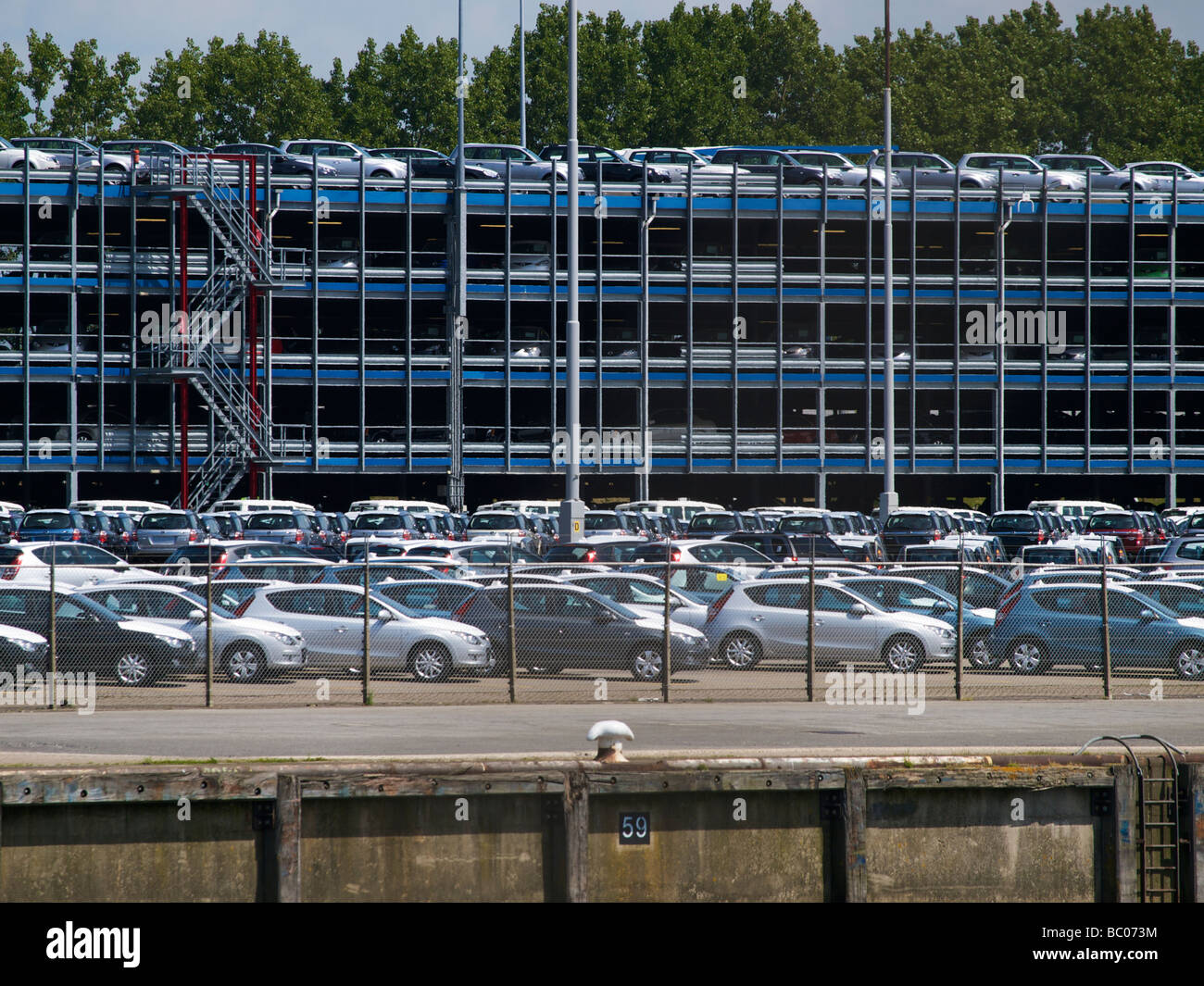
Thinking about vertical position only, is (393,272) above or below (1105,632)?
above

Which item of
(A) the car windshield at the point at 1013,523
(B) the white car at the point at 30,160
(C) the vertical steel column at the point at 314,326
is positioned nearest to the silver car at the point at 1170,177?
(A) the car windshield at the point at 1013,523

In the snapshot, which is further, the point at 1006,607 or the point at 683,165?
the point at 683,165

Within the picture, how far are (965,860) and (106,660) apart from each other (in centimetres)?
1116

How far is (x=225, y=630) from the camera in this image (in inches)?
770

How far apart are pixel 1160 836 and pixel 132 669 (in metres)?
12.2

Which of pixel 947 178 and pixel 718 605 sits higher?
pixel 947 178

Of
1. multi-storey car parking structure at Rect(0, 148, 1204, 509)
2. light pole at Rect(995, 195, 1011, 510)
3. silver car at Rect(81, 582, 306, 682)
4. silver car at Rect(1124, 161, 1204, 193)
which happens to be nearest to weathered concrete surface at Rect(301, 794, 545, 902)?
silver car at Rect(81, 582, 306, 682)

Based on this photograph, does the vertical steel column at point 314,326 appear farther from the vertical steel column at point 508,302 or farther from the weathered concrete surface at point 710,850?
the weathered concrete surface at point 710,850

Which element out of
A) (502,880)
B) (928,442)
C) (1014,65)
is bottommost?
(502,880)

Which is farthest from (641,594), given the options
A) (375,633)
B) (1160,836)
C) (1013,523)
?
(1013,523)

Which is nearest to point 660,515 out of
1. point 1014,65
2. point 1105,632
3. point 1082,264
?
point 1105,632

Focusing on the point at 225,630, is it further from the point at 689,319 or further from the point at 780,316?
the point at 780,316

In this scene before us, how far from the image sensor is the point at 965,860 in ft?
36.5

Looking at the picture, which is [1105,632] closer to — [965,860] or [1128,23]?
[965,860]
